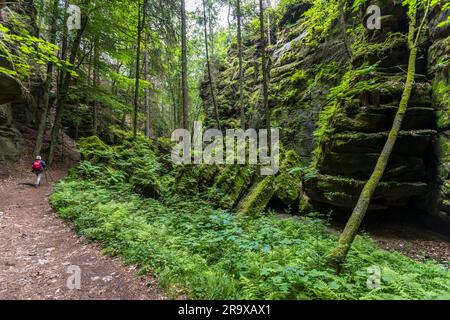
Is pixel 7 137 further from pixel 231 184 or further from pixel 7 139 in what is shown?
pixel 231 184

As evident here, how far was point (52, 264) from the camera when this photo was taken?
519cm

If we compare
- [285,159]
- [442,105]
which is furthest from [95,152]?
[442,105]

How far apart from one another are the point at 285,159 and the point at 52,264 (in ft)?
32.7

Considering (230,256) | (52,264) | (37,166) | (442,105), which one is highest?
(442,105)

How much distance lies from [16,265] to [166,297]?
353cm

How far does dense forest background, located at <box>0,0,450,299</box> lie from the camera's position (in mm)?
4887

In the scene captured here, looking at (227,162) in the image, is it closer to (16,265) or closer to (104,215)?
(104,215)

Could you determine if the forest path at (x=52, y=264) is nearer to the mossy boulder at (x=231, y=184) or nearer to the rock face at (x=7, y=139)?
the mossy boulder at (x=231, y=184)

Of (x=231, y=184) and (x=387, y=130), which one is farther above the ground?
(x=387, y=130)

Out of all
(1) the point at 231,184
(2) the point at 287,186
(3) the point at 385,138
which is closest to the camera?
(3) the point at 385,138

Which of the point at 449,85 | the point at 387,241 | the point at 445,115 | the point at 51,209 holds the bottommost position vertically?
the point at 387,241

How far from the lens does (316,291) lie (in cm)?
370

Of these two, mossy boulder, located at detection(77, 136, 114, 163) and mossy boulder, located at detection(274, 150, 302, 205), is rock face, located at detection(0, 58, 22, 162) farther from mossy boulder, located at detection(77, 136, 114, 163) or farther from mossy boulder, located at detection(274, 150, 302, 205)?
mossy boulder, located at detection(274, 150, 302, 205)

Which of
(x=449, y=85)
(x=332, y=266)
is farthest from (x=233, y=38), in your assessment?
(x=332, y=266)
